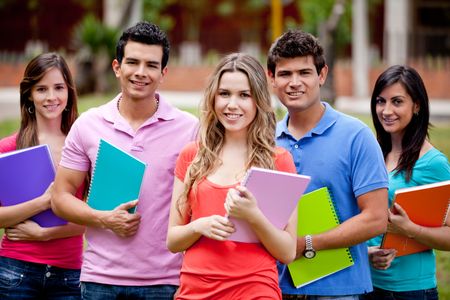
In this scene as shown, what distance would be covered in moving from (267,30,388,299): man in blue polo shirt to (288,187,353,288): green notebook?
0.03m

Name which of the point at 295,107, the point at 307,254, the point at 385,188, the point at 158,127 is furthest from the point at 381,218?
the point at 158,127

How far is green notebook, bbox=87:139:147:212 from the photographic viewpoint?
3.64 meters

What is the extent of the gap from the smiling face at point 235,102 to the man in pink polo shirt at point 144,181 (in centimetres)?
48

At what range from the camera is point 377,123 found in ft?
14.0

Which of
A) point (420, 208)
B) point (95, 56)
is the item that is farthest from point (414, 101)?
point (95, 56)

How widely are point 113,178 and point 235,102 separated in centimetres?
71

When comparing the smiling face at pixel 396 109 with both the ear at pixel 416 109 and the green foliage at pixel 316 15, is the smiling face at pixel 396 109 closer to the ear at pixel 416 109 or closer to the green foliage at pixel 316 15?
the ear at pixel 416 109

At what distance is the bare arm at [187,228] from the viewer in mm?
A: 3178

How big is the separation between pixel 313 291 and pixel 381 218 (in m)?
0.43

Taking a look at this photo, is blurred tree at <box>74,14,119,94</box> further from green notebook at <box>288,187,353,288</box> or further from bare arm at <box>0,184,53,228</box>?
green notebook at <box>288,187,353,288</box>

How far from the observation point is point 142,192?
12.4ft

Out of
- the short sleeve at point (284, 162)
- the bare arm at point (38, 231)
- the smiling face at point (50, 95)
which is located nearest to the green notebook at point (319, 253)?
the short sleeve at point (284, 162)

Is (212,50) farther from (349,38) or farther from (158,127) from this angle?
(158,127)

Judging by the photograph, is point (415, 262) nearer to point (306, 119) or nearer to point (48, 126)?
point (306, 119)
